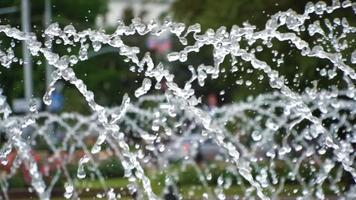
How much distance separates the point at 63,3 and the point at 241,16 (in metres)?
26.7

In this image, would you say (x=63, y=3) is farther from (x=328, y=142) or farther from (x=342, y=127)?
(x=328, y=142)

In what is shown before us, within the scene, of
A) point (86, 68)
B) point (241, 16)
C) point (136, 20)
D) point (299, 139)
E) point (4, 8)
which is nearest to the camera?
point (136, 20)

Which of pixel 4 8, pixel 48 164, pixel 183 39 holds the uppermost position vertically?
pixel 183 39

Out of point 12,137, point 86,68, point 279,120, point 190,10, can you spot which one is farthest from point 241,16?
point 86,68

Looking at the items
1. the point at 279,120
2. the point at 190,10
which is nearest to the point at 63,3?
the point at 190,10

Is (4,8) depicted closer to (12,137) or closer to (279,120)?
(279,120)

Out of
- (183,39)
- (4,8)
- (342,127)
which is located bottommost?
(4,8)

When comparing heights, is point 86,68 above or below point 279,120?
below

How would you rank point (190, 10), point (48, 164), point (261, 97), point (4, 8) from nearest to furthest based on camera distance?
point (261, 97) < point (48, 164) < point (190, 10) < point (4, 8)

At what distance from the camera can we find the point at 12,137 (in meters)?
8.55

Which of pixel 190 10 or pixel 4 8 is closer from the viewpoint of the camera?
pixel 190 10

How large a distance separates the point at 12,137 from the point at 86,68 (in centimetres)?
3724

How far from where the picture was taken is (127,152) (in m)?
7.59

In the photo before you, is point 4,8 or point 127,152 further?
point 4,8
